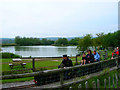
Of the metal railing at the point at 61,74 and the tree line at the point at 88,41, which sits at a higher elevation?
the tree line at the point at 88,41

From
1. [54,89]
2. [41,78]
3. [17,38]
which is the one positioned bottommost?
[54,89]

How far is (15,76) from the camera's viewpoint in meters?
3.52

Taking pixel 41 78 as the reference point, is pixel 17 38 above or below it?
above

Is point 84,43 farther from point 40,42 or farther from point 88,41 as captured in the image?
point 40,42

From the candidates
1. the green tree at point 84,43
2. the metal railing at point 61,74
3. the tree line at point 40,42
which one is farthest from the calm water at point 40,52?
the tree line at point 40,42

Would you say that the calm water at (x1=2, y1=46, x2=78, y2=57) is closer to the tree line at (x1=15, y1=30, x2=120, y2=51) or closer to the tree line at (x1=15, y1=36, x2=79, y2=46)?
the tree line at (x1=15, y1=30, x2=120, y2=51)

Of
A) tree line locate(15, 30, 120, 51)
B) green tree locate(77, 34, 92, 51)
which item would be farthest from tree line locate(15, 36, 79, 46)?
green tree locate(77, 34, 92, 51)

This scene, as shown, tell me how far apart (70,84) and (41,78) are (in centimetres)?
91

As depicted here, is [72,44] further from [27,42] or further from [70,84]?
[70,84]

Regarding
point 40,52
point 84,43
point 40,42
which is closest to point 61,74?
point 40,52

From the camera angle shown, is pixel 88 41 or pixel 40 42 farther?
pixel 40 42

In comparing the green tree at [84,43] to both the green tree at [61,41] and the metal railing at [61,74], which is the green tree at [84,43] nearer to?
the green tree at [61,41]

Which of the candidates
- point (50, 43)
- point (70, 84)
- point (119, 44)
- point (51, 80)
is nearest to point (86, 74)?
point (70, 84)

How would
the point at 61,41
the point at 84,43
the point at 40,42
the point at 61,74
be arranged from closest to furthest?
the point at 61,74, the point at 84,43, the point at 40,42, the point at 61,41
